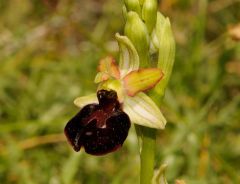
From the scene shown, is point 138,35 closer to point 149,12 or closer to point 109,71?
point 149,12

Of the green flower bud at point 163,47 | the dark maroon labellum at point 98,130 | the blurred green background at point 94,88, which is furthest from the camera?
the blurred green background at point 94,88

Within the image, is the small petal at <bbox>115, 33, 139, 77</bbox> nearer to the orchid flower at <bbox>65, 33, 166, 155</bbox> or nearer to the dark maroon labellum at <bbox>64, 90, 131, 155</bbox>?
the orchid flower at <bbox>65, 33, 166, 155</bbox>

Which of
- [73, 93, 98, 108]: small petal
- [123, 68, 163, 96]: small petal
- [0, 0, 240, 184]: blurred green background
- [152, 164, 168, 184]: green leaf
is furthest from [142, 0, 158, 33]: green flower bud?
[0, 0, 240, 184]: blurred green background

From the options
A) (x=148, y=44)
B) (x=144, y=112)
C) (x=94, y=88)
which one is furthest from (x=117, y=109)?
(x=94, y=88)

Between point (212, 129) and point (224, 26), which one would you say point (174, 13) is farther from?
point (212, 129)

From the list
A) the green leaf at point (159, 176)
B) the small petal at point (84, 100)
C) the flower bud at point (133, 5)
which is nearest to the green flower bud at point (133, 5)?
the flower bud at point (133, 5)

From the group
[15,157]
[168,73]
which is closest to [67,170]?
[15,157]

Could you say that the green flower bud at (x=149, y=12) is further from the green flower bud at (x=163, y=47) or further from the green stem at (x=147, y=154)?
the green stem at (x=147, y=154)
